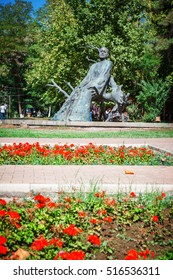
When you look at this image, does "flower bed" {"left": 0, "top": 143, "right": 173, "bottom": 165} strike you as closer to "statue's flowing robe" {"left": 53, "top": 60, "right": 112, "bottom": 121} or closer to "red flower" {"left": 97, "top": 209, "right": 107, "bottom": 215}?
"red flower" {"left": 97, "top": 209, "right": 107, "bottom": 215}

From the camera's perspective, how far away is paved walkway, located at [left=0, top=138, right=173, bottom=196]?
5.16 m

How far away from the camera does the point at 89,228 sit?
3.90 m

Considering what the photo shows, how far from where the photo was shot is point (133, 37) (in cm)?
3238

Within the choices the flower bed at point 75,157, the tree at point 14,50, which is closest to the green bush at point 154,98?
the tree at point 14,50

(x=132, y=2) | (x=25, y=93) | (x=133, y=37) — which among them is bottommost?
(x=25, y=93)

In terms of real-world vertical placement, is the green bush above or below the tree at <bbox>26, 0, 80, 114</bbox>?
below

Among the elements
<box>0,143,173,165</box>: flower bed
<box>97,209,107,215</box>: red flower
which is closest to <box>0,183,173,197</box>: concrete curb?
<box>97,209,107,215</box>: red flower

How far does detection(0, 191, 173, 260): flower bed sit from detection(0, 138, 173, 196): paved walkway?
1.47 ft

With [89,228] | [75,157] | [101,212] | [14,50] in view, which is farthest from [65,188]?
[14,50]

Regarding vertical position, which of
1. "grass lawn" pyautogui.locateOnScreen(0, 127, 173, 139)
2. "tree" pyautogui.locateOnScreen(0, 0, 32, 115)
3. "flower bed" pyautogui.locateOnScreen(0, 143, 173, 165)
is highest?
"tree" pyautogui.locateOnScreen(0, 0, 32, 115)

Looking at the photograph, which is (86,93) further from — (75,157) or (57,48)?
(57,48)

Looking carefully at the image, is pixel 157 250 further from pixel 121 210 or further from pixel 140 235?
pixel 121 210
